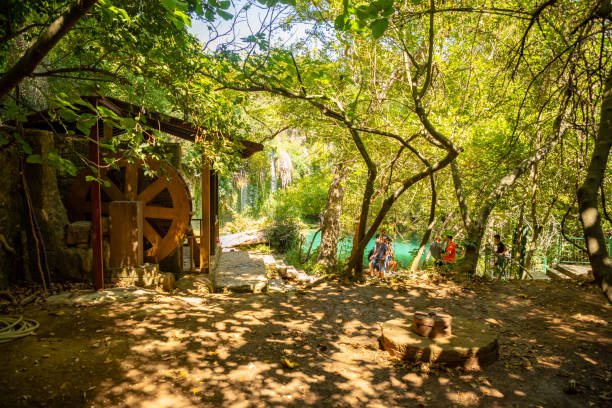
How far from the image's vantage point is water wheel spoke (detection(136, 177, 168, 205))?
8.05 metres

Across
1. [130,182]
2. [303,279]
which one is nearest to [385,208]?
[303,279]

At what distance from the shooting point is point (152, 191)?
8.12 meters

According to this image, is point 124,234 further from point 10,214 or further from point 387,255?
point 387,255

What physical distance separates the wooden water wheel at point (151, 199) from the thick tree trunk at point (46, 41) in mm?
5295

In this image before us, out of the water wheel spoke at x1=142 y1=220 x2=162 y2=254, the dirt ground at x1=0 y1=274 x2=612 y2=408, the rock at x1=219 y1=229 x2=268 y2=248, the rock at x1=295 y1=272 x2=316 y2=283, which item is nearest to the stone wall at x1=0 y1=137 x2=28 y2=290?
the dirt ground at x1=0 y1=274 x2=612 y2=408

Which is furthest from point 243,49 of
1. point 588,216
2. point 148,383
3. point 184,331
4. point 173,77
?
point 588,216

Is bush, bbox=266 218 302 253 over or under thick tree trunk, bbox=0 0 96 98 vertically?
under

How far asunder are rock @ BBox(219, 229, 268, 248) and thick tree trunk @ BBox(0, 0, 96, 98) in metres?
12.0

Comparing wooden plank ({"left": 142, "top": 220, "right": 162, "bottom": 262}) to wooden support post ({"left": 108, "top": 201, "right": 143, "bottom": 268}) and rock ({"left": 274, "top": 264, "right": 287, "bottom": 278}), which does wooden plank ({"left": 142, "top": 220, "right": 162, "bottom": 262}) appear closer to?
wooden support post ({"left": 108, "top": 201, "right": 143, "bottom": 268})

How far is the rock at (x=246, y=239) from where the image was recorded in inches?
565

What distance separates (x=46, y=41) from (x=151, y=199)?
6.36 meters

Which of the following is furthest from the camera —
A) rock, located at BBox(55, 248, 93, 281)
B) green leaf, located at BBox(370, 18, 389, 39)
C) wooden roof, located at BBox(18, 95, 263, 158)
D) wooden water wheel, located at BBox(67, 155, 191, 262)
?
wooden water wheel, located at BBox(67, 155, 191, 262)

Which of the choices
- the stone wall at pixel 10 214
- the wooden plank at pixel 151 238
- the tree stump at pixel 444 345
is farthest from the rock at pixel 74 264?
the tree stump at pixel 444 345

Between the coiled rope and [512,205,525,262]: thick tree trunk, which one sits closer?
the coiled rope
